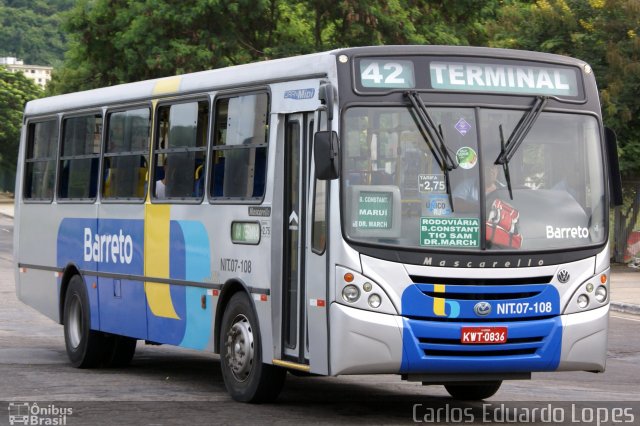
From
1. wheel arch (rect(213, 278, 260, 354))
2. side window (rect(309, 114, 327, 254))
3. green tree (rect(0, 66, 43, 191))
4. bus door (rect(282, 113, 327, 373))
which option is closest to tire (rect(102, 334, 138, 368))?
wheel arch (rect(213, 278, 260, 354))

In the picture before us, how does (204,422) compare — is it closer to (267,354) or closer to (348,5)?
(267,354)

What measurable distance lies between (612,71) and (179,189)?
1943cm

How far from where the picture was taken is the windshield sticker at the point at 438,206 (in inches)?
409

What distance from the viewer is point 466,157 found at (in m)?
10.5

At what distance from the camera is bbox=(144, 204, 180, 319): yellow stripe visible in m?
13.2

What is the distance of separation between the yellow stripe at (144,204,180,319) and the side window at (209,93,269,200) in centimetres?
108

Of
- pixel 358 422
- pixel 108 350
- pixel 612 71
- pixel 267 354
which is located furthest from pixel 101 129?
pixel 612 71

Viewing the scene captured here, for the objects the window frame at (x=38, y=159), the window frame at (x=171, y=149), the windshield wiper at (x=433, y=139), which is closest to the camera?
the windshield wiper at (x=433, y=139)

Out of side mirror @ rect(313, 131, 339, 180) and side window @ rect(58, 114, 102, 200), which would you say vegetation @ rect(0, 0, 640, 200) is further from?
side mirror @ rect(313, 131, 339, 180)

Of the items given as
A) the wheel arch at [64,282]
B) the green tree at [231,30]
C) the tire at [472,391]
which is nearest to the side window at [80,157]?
the wheel arch at [64,282]

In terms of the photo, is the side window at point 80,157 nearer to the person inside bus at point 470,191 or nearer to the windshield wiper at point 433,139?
the windshield wiper at point 433,139

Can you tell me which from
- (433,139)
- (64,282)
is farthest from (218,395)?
(64,282)

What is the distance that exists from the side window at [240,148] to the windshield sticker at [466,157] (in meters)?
1.74

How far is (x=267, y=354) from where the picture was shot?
11.1m
